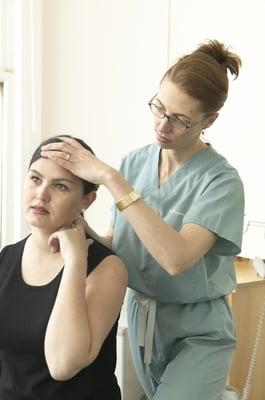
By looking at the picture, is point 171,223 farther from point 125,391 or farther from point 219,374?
point 125,391

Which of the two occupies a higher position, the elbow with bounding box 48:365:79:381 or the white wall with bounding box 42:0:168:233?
the white wall with bounding box 42:0:168:233

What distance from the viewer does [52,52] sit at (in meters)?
2.73

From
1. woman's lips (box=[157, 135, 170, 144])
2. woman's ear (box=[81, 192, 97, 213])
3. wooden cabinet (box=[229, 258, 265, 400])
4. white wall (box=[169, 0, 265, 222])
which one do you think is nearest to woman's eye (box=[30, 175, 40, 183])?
woman's ear (box=[81, 192, 97, 213])

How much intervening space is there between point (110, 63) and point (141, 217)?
5.71ft

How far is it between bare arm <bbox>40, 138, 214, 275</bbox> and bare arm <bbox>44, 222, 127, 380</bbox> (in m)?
0.15

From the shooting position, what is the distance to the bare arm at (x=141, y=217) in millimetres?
1234

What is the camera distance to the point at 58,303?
1.18 m

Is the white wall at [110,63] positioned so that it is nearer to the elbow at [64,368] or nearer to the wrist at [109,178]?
the wrist at [109,178]

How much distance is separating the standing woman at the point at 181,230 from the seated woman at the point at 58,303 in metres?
0.11

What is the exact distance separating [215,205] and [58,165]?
0.45 m

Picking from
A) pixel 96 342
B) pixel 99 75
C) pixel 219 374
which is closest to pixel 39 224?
pixel 96 342

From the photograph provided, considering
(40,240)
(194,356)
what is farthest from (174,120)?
(194,356)

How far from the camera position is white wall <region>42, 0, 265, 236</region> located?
2682 mm

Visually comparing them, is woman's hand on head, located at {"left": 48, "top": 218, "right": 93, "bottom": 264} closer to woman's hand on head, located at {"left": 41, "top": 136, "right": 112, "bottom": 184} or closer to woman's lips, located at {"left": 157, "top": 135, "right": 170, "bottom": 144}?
woman's hand on head, located at {"left": 41, "top": 136, "right": 112, "bottom": 184}
